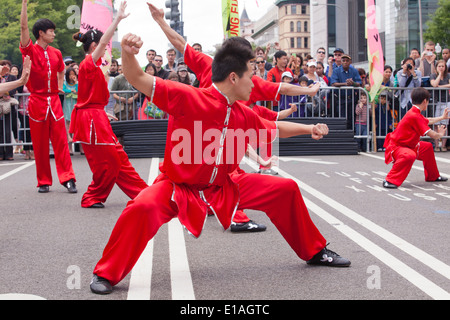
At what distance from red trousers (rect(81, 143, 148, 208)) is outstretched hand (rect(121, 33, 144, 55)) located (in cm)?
418

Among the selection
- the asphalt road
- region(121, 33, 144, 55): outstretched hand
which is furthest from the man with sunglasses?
region(121, 33, 144, 55): outstretched hand

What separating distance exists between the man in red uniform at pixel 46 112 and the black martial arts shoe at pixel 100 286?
205 inches

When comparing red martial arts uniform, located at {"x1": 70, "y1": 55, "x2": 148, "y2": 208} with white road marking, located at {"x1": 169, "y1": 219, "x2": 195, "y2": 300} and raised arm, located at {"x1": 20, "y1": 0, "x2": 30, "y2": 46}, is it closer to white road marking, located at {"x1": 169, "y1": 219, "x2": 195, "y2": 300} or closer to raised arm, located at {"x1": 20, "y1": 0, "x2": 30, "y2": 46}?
raised arm, located at {"x1": 20, "y1": 0, "x2": 30, "y2": 46}

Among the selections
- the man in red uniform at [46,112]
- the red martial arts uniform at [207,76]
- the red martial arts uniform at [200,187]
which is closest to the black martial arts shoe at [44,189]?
the man in red uniform at [46,112]

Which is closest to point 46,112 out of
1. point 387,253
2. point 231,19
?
point 387,253

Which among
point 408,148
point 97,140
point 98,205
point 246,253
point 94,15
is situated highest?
point 94,15

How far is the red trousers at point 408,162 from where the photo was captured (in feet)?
31.5

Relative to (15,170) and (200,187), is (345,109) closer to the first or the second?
(15,170)

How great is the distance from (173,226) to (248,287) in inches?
99.1

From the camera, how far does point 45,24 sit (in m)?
9.23

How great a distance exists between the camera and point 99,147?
820cm

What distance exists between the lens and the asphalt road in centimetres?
452

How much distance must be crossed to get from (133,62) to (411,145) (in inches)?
264

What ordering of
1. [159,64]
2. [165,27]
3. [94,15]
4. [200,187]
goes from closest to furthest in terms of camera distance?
1. [200,187]
2. [165,27]
3. [94,15]
4. [159,64]
